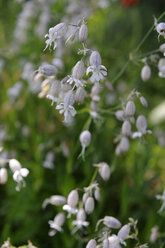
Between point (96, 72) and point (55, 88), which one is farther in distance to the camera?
point (55, 88)

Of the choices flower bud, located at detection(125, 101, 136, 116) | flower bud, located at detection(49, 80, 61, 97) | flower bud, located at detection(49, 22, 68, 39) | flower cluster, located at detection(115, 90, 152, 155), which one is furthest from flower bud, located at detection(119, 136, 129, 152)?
flower bud, located at detection(49, 22, 68, 39)

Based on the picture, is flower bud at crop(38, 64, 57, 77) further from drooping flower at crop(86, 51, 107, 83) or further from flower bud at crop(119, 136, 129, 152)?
flower bud at crop(119, 136, 129, 152)

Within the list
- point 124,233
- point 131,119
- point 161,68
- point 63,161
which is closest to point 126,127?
point 131,119

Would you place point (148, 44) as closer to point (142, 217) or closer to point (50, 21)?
point (50, 21)

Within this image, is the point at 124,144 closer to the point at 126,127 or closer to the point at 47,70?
the point at 126,127

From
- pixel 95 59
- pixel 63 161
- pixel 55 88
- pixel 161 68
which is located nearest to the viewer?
pixel 95 59

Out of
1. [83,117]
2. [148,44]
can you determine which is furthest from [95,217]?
[148,44]

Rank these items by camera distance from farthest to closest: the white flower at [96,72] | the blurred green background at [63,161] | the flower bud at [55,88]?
the blurred green background at [63,161], the flower bud at [55,88], the white flower at [96,72]

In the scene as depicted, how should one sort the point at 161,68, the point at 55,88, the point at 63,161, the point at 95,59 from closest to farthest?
the point at 95,59
the point at 55,88
the point at 161,68
the point at 63,161

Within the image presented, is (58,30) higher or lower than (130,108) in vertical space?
higher

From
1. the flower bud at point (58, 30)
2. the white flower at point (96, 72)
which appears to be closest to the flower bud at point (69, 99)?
the white flower at point (96, 72)

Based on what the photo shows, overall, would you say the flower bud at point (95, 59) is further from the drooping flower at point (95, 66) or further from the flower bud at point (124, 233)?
the flower bud at point (124, 233)
